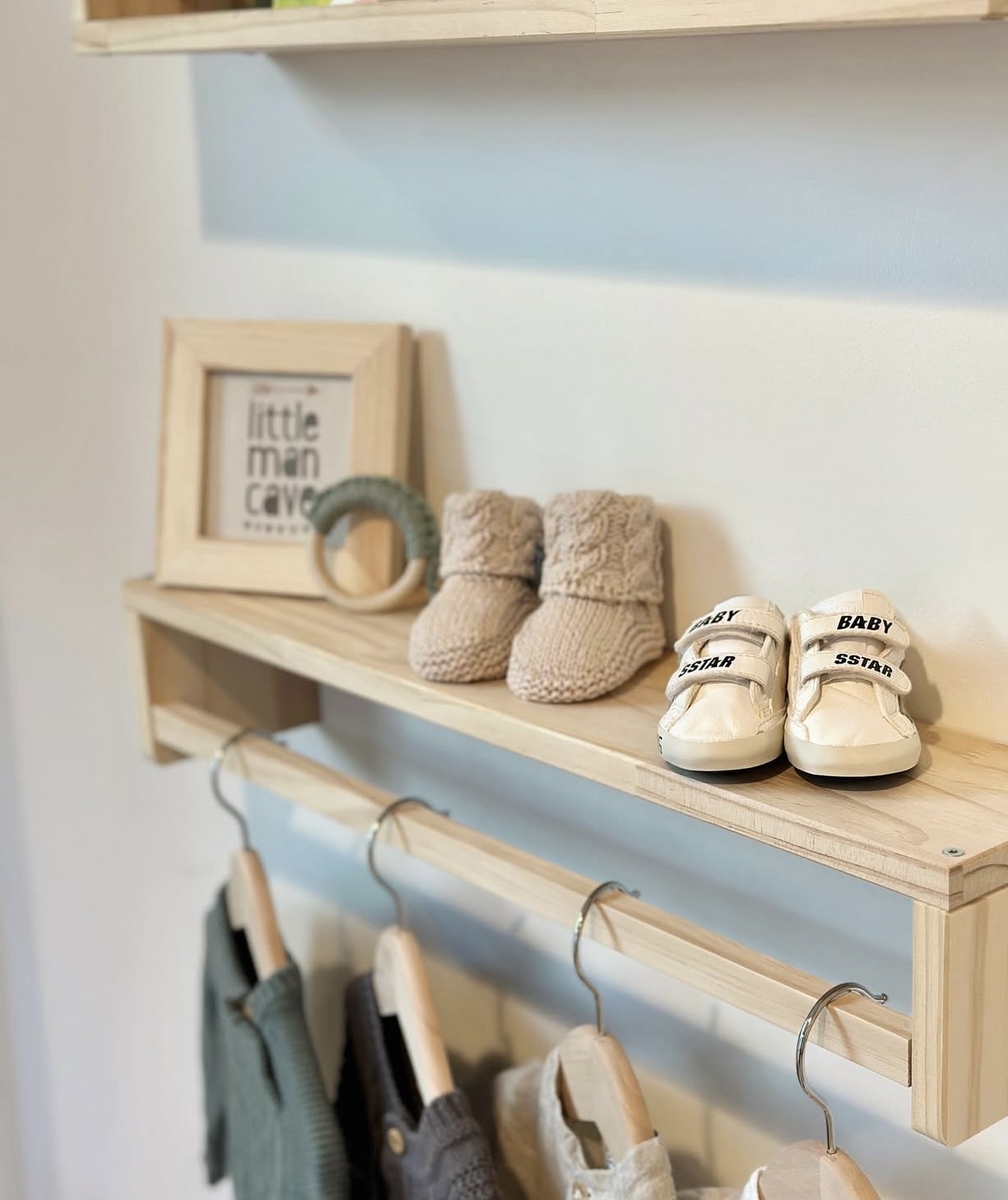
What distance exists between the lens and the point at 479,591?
0.81m

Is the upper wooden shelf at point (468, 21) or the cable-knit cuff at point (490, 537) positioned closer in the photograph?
the upper wooden shelf at point (468, 21)

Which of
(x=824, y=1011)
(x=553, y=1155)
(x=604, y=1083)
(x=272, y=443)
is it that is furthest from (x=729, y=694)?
(x=272, y=443)

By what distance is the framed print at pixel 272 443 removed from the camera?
95 centimetres

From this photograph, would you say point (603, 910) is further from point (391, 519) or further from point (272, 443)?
point (272, 443)

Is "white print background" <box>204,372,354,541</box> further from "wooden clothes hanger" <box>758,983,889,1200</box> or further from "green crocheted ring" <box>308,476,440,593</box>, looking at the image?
"wooden clothes hanger" <box>758,983,889,1200</box>

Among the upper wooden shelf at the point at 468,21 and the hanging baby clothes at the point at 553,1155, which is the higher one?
the upper wooden shelf at the point at 468,21

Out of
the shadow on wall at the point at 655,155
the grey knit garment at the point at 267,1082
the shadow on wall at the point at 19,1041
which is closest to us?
the shadow on wall at the point at 655,155

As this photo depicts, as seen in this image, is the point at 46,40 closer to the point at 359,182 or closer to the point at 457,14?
the point at 359,182

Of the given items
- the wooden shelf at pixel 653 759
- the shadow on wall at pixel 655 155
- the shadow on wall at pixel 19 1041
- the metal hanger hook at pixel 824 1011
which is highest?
the shadow on wall at pixel 655 155

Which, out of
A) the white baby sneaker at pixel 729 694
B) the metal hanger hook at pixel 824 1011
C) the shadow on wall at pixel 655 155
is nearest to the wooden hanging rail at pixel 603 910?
the metal hanger hook at pixel 824 1011

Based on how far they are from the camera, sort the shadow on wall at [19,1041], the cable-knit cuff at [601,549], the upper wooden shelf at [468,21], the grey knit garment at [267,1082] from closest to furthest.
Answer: the upper wooden shelf at [468,21] < the cable-knit cuff at [601,549] < the grey knit garment at [267,1082] < the shadow on wall at [19,1041]

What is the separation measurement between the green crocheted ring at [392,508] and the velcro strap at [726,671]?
0.98 feet

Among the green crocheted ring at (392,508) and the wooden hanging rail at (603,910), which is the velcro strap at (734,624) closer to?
the wooden hanging rail at (603,910)

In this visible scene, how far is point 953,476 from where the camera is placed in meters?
0.68
